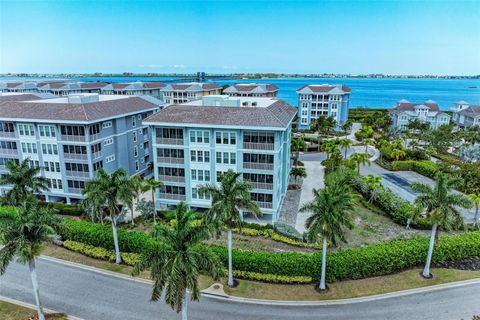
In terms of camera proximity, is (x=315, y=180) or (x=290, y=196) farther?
(x=315, y=180)

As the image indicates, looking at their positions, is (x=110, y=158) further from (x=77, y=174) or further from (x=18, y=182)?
(x=18, y=182)

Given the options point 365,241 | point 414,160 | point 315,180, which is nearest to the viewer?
point 365,241

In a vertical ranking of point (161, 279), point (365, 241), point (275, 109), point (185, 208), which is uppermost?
point (275, 109)

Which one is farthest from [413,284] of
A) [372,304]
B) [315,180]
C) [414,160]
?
[414,160]

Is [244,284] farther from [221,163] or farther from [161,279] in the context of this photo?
[221,163]

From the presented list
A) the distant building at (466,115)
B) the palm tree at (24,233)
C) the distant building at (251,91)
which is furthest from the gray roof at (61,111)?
the distant building at (466,115)

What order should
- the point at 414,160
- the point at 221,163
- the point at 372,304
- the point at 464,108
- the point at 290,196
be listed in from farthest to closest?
the point at 464,108, the point at 414,160, the point at 290,196, the point at 221,163, the point at 372,304
